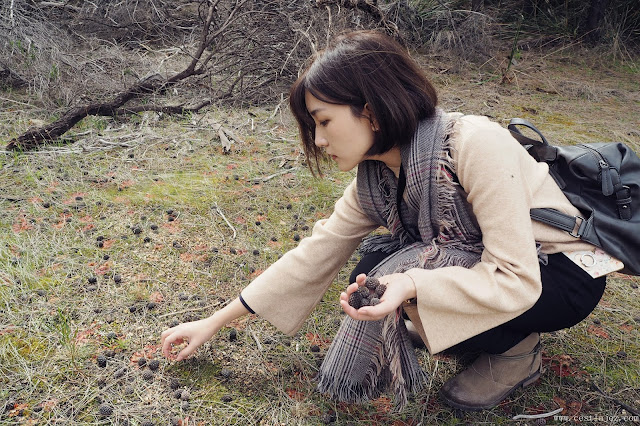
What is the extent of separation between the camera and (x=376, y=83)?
5.41 feet

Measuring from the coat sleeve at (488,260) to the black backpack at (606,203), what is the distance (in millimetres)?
214

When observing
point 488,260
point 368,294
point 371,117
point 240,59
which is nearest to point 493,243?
point 488,260

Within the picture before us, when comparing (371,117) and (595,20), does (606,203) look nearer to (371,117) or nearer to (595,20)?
(371,117)

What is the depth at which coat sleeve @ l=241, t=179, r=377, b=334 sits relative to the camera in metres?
2.00

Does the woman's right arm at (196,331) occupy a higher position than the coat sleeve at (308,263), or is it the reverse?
the coat sleeve at (308,263)

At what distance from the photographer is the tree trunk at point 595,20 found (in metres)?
7.01

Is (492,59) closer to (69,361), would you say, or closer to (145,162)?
(145,162)

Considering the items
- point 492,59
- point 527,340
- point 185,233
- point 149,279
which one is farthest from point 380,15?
point 527,340

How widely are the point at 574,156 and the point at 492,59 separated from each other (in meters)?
4.97

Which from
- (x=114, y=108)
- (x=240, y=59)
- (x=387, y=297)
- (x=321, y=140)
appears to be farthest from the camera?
(x=240, y=59)

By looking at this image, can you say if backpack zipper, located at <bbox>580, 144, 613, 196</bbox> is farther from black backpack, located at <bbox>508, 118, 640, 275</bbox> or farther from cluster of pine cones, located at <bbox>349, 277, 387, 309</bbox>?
cluster of pine cones, located at <bbox>349, 277, 387, 309</bbox>

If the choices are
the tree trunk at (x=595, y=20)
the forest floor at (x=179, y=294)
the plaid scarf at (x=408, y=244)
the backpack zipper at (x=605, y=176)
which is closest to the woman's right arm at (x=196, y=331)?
the forest floor at (x=179, y=294)

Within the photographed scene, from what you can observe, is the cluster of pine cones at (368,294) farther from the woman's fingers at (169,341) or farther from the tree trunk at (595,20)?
the tree trunk at (595,20)

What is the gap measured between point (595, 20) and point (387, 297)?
7027 mm
